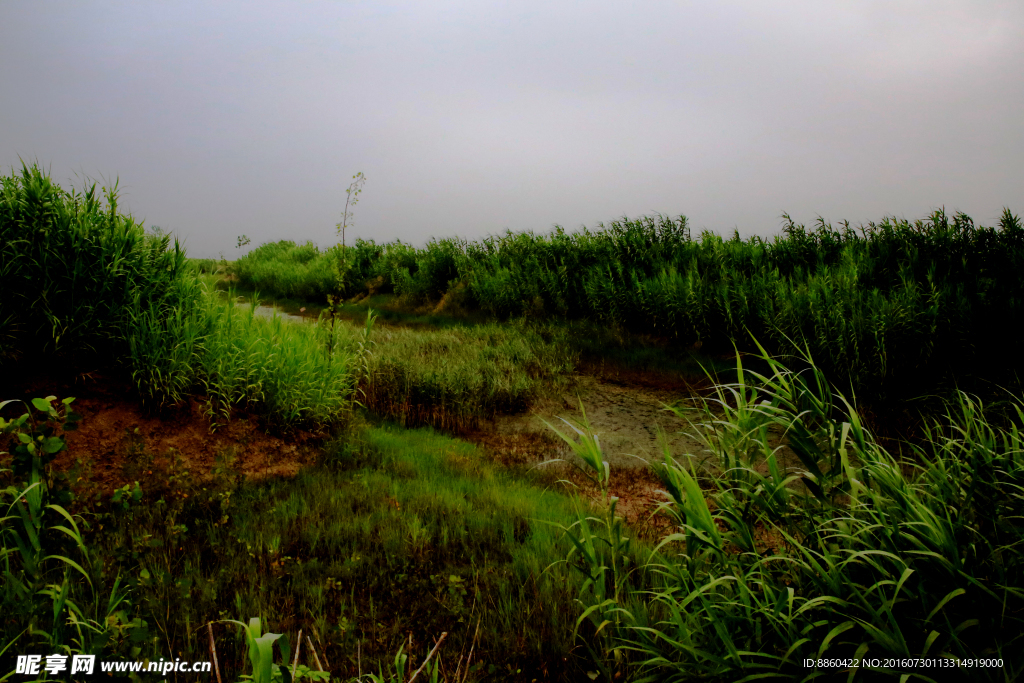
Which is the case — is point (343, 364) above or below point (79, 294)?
below

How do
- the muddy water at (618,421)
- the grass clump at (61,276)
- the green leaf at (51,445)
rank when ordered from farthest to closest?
the muddy water at (618,421) < the grass clump at (61,276) < the green leaf at (51,445)

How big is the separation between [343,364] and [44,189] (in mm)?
2217

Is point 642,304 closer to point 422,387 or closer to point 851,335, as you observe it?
point 851,335

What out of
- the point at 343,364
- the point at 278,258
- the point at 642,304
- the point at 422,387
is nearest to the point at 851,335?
the point at 642,304

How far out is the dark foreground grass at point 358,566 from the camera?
6.65 ft

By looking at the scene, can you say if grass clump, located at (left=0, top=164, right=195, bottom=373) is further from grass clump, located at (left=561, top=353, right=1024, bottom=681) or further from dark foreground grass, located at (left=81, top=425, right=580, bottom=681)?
grass clump, located at (left=561, top=353, right=1024, bottom=681)

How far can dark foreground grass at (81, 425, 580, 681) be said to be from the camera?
203cm

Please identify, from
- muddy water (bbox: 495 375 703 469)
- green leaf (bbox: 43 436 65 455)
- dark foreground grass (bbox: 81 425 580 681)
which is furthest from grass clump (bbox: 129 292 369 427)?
muddy water (bbox: 495 375 703 469)

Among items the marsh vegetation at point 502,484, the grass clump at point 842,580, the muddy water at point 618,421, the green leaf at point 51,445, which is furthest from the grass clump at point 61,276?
the grass clump at point 842,580

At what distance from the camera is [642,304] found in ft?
26.5

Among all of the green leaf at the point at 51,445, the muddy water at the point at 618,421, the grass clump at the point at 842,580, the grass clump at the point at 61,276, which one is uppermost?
the grass clump at the point at 61,276

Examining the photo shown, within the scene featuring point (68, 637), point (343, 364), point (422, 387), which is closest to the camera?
point (68, 637)

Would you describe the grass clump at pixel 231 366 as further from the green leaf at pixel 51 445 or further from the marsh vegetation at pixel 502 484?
the green leaf at pixel 51 445

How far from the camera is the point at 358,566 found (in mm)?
2500
